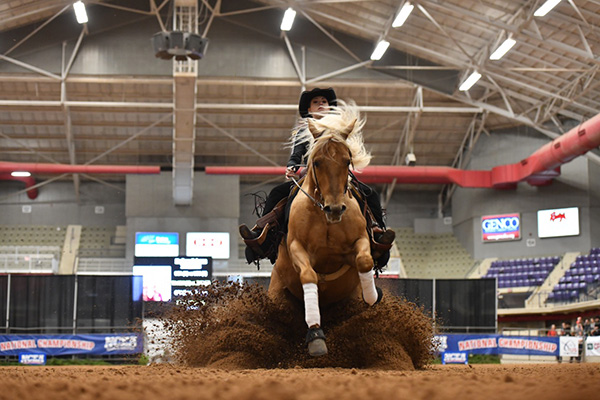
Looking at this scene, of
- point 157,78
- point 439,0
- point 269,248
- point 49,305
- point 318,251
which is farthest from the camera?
point 157,78

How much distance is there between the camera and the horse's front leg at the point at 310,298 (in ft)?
19.9

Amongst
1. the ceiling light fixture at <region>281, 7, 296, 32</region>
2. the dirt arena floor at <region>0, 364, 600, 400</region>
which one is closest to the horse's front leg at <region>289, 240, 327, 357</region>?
the dirt arena floor at <region>0, 364, 600, 400</region>

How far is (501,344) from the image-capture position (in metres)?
20.4

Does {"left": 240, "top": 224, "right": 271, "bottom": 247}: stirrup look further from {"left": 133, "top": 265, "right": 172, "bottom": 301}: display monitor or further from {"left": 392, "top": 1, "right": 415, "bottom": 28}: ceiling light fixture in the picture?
{"left": 392, "top": 1, "right": 415, "bottom": 28}: ceiling light fixture

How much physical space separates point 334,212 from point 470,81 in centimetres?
2363

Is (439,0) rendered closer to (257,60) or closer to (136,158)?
(257,60)

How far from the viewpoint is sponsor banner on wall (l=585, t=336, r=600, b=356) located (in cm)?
1888

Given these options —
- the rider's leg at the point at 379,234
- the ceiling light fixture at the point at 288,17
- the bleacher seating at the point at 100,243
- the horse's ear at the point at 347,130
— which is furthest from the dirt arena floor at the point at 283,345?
the bleacher seating at the point at 100,243

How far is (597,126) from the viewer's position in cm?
2536

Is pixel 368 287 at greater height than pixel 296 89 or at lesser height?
lesser

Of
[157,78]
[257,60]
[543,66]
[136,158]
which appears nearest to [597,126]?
[543,66]

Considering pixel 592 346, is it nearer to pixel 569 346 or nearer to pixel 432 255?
pixel 569 346

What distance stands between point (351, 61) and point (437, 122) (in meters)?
5.39

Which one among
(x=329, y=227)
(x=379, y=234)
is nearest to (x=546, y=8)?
(x=379, y=234)
